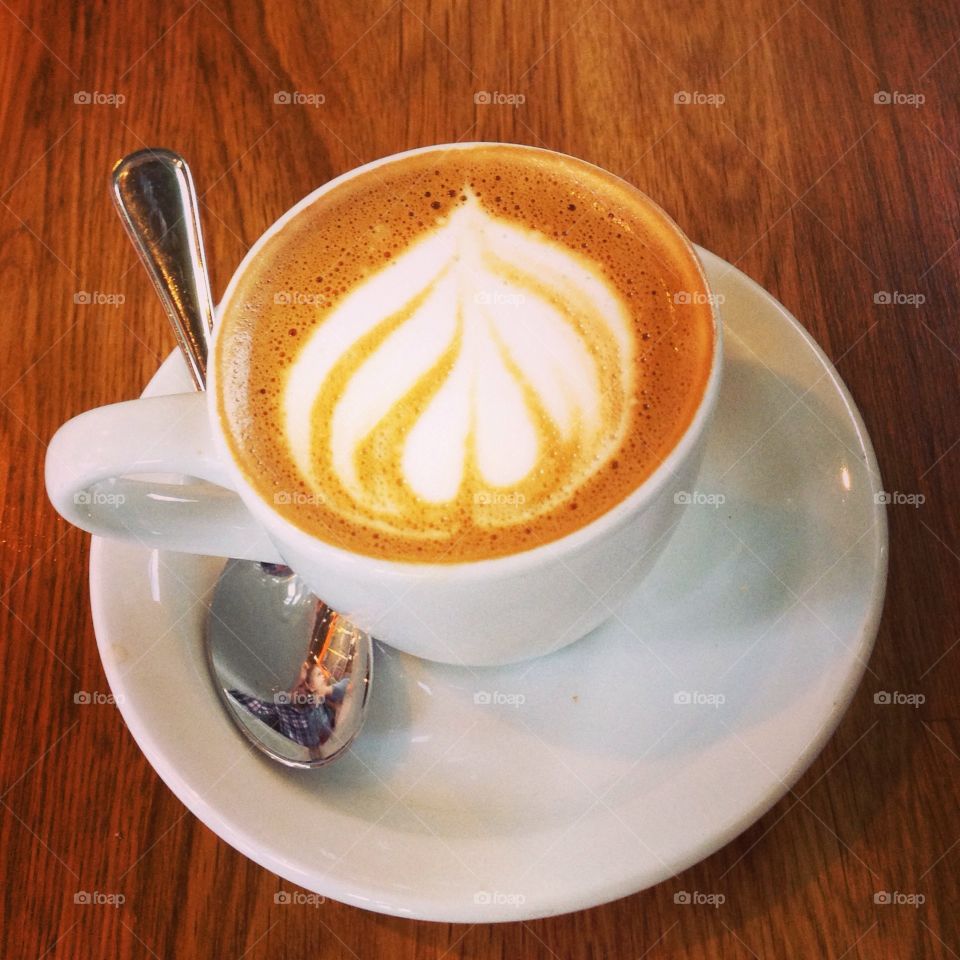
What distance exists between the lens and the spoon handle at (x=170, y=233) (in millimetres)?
1134

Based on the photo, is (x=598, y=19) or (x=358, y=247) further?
(x=598, y=19)

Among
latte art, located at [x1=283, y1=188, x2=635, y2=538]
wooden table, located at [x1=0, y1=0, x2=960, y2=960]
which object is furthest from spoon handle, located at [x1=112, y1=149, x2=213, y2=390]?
latte art, located at [x1=283, y1=188, x2=635, y2=538]

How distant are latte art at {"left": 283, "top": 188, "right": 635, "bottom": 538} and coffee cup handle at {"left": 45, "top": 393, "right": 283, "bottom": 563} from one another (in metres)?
0.09

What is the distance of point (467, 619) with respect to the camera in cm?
85

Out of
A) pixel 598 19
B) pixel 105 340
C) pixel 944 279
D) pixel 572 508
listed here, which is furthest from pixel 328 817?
pixel 598 19

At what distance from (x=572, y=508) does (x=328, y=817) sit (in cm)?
34

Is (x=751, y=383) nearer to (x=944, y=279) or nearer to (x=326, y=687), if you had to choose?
(x=944, y=279)

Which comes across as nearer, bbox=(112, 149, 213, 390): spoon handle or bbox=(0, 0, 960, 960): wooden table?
bbox=(0, 0, 960, 960): wooden table

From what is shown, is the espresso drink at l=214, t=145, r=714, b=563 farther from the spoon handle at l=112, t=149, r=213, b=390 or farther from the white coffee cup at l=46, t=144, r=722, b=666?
the spoon handle at l=112, t=149, r=213, b=390

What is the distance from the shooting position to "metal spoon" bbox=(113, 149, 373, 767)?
97 cm

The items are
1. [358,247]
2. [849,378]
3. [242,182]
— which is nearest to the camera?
[358,247]

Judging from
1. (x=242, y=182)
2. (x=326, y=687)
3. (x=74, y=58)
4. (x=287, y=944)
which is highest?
(x=74, y=58)

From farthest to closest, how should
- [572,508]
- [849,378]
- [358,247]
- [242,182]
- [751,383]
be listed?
[242,182]
[849,378]
[751,383]
[358,247]
[572,508]

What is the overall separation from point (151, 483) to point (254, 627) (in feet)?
0.60
